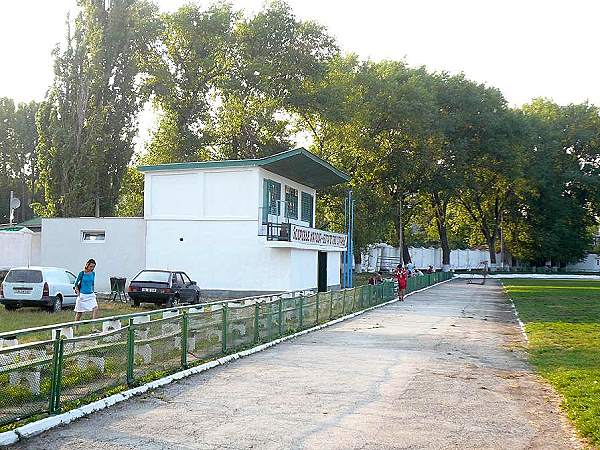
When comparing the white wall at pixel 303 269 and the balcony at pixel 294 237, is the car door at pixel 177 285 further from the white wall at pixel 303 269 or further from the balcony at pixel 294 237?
the white wall at pixel 303 269

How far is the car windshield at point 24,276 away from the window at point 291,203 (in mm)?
15857

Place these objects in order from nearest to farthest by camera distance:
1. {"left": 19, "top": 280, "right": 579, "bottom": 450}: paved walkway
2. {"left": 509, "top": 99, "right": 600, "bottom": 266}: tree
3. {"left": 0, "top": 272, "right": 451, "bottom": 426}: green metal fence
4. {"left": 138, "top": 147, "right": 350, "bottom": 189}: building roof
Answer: {"left": 19, "top": 280, "right": 579, "bottom": 450}: paved walkway, {"left": 0, "top": 272, "right": 451, "bottom": 426}: green metal fence, {"left": 138, "top": 147, "right": 350, "bottom": 189}: building roof, {"left": 509, "top": 99, "right": 600, "bottom": 266}: tree

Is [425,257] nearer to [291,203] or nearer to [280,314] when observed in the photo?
[291,203]

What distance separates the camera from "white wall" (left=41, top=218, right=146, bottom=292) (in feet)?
109

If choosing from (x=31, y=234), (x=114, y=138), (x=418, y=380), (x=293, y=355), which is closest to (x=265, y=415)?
(x=418, y=380)

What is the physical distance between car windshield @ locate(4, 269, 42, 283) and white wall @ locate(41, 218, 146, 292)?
10.6m

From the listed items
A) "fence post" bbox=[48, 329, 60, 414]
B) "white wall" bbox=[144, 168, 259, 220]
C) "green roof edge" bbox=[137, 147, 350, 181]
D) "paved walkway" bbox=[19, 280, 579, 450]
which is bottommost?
"paved walkway" bbox=[19, 280, 579, 450]

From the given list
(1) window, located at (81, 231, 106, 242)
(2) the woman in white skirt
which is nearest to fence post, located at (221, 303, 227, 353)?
(2) the woman in white skirt

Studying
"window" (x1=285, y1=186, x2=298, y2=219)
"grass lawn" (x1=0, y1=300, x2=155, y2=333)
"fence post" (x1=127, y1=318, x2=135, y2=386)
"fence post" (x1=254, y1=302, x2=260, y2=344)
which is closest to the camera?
"fence post" (x1=127, y1=318, x2=135, y2=386)

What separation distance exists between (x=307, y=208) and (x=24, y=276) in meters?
20.5

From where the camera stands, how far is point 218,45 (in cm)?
4866

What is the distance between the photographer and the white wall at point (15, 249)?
3366 cm

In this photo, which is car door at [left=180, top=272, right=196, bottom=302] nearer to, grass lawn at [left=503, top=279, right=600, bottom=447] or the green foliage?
grass lawn at [left=503, top=279, right=600, bottom=447]

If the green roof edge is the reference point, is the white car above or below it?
below
